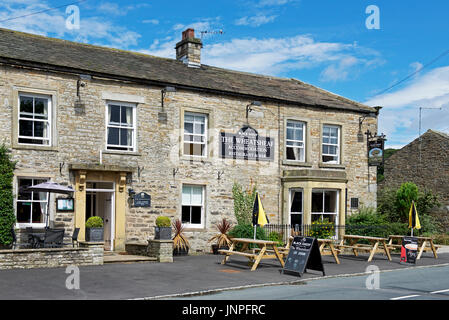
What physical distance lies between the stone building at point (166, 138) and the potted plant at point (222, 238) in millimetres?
293

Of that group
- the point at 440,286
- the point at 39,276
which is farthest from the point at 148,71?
the point at 440,286

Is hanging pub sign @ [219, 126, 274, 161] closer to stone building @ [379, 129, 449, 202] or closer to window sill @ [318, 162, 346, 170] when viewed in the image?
window sill @ [318, 162, 346, 170]

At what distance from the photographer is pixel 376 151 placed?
23984 millimetres

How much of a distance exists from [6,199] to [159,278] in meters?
6.18

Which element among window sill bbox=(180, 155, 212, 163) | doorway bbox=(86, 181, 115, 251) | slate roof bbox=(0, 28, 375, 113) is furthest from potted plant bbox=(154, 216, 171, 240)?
slate roof bbox=(0, 28, 375, 113)

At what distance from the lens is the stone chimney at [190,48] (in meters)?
23.2

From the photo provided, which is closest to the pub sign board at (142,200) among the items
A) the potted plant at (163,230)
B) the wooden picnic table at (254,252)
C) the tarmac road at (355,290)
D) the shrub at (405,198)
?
the potted plant at (163,230)

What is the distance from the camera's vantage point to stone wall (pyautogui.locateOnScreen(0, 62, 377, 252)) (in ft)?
57.9

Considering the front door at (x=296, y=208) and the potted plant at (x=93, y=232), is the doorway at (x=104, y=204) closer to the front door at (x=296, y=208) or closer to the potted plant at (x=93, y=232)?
the potted plant at (x=93, y=232)

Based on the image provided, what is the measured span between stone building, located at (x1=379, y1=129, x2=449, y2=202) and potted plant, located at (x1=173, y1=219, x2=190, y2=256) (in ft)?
54.4

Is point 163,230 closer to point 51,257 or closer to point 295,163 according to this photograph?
point 51,257

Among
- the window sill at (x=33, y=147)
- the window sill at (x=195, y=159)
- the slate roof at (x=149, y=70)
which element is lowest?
the window sill at (x=195, y=159)
